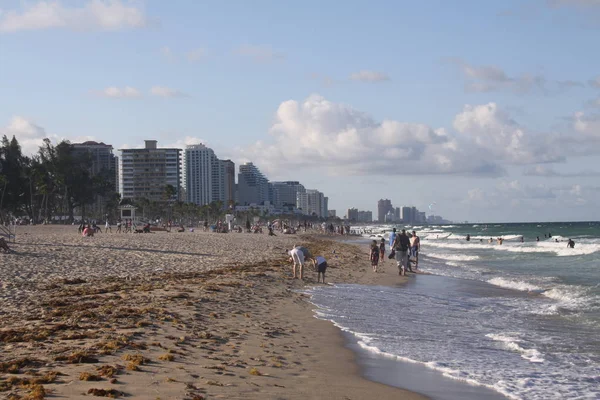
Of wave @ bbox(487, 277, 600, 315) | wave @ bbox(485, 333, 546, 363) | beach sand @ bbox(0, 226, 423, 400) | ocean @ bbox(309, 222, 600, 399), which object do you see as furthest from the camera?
wave @ bbox(487, 277, 600, 315)

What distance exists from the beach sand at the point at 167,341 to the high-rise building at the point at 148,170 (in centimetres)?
14797

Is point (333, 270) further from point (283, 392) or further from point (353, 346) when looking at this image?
point (283, 392)

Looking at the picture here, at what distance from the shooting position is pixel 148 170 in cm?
16350

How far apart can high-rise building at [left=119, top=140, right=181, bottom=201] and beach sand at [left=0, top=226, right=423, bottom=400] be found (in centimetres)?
14797

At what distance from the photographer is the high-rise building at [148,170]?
Answer: 162750mm

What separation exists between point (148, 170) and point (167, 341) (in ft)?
523

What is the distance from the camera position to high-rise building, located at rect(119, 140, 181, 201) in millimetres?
162750

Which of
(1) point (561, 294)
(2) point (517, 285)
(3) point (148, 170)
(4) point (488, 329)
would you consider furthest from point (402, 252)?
(3) point (148, 170)

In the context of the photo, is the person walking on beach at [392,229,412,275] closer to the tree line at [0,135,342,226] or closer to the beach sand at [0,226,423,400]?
the beach sand at [0,226,423,400]

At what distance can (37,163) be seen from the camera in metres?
96.1

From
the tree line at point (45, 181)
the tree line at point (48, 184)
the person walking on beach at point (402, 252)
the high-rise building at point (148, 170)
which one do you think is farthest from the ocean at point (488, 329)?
the high-rise building at point (148, 170)

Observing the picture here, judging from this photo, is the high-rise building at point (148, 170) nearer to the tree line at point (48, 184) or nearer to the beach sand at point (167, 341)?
the tree line at point (48, 184)

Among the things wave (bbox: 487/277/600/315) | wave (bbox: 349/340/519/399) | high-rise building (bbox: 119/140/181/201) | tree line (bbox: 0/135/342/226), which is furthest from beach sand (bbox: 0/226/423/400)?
high-rise building (bbox: 119/140/181/201)

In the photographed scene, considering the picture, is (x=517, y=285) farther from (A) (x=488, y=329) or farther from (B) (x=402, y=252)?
(A) (x=488, y=329)
